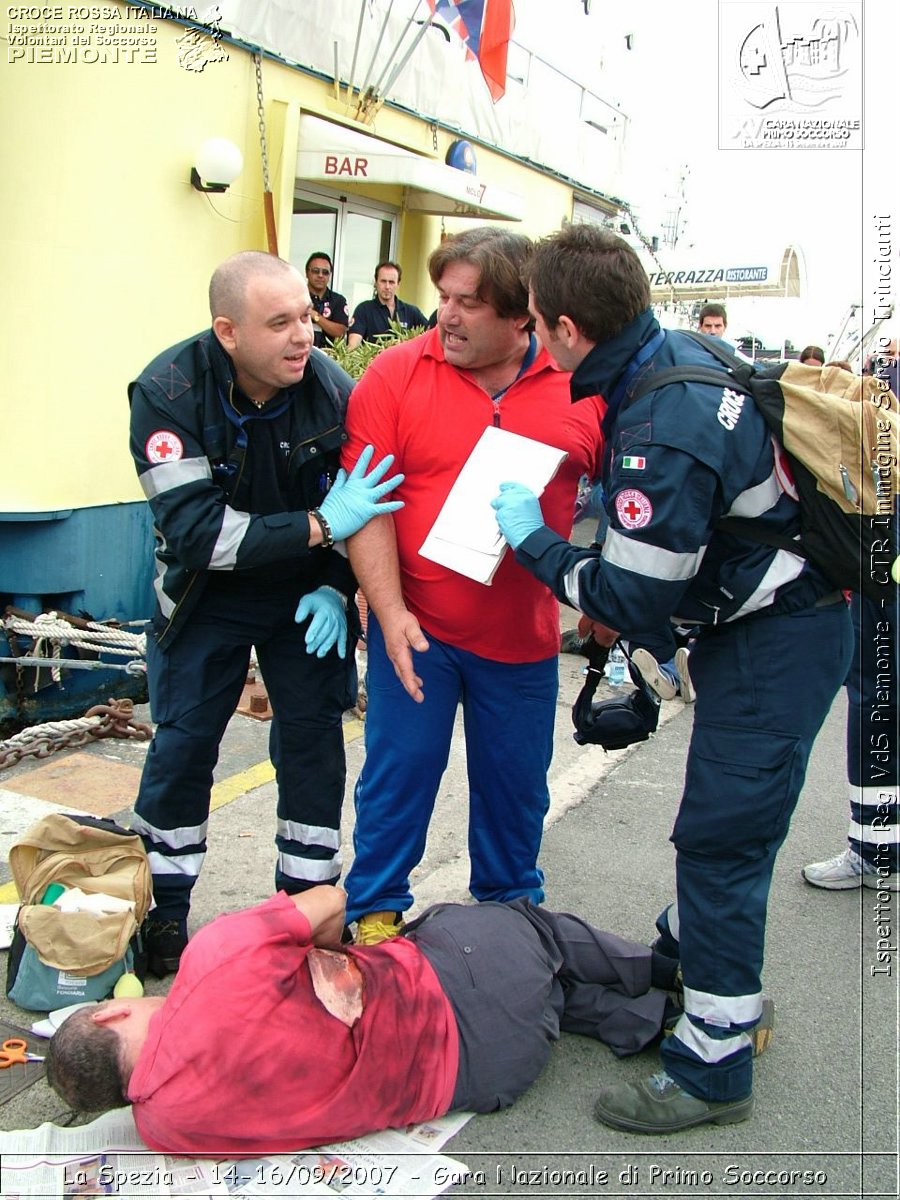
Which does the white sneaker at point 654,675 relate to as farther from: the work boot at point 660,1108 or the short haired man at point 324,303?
the short haired man at point 324,303

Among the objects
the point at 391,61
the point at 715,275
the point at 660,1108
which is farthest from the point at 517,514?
the point at 715,275

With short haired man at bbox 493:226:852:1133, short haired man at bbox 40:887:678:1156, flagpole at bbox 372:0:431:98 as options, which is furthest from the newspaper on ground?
flagpole at bbox 372:0:431:98

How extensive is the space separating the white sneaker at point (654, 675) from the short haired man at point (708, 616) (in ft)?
0.57

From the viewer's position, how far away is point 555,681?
3.17 m

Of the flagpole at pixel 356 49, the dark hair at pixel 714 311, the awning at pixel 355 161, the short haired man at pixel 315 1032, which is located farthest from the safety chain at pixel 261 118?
the short haired man at pixel 315 1032

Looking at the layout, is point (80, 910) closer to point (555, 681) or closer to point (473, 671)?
point (473, 671)

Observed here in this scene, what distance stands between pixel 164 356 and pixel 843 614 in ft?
6.18

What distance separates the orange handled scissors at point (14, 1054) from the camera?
2578mm

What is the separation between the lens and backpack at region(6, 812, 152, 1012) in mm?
2715

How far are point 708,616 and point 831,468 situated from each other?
1.42ft

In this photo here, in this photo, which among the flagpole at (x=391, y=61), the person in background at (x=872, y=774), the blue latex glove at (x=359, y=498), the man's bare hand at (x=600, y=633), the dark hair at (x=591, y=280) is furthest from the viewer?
the flagpole at (x=391, y=61)

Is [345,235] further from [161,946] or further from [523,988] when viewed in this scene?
[523,988]

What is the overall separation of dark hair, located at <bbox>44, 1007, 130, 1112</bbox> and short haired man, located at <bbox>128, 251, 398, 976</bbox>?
2.87 feet

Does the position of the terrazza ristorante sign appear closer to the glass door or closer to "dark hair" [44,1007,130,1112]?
the glass door
